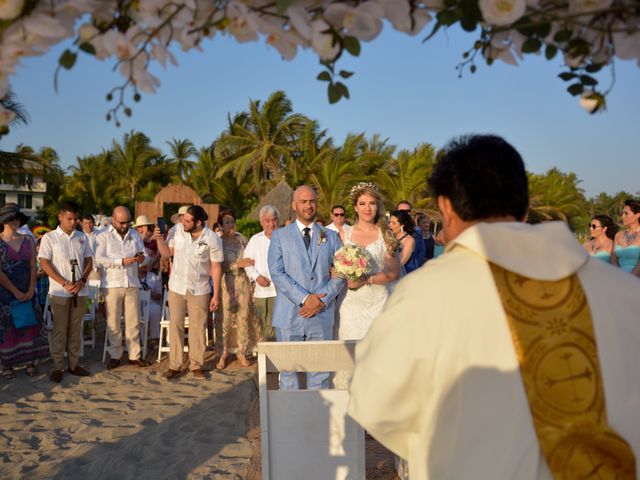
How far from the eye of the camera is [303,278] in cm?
583

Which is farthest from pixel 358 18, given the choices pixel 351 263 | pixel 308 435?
pixel 351 263

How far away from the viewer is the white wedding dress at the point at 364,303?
18.9 ft

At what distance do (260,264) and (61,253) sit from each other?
8.03ft

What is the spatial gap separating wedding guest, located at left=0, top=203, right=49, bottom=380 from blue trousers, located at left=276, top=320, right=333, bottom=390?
3.89 m

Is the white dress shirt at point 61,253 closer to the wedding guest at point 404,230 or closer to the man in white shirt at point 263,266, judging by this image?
the man in white shirt at point 263,266

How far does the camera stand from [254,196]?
118 ft

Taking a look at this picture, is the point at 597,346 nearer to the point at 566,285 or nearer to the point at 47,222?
the point at 566,285

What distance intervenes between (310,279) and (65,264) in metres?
3.68

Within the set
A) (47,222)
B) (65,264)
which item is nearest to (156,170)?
(47,222)

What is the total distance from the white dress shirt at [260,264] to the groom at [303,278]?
7.23 feet

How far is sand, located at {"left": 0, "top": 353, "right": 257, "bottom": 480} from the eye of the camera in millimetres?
5102

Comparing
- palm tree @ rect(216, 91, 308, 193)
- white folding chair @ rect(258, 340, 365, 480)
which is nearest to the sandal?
white folding chair @ rect(258, 340, 365, 480)

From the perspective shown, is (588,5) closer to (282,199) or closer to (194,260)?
(194,260)

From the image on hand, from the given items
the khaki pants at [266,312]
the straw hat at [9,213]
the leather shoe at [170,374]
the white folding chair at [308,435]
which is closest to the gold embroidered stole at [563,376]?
the white folding chair at [308,435]
